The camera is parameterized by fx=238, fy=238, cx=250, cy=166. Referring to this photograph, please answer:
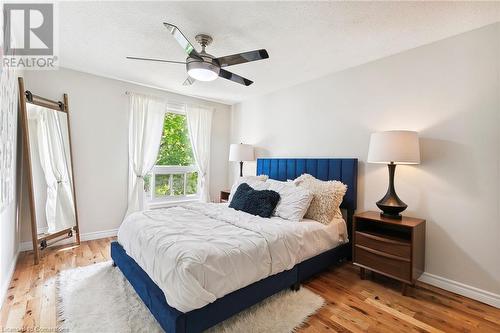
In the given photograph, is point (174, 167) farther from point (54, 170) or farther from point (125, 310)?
point (125, 310)

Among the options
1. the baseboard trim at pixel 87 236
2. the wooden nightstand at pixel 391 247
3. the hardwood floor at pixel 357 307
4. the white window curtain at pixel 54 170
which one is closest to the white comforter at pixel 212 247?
the wooden nightstand at pixel 391 247

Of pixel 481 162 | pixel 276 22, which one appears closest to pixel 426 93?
pixel 481 162

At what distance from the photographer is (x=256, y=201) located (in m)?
2.84

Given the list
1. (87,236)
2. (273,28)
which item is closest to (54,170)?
(87,236)

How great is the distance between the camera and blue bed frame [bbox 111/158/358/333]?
154cm

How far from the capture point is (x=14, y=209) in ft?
8.57

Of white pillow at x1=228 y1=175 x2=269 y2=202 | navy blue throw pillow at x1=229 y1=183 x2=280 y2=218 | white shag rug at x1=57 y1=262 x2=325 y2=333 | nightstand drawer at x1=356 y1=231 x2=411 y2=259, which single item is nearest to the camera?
white shag rug at x1=57 y1=262 x2=325 y2=333

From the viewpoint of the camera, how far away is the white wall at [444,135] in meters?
2.16

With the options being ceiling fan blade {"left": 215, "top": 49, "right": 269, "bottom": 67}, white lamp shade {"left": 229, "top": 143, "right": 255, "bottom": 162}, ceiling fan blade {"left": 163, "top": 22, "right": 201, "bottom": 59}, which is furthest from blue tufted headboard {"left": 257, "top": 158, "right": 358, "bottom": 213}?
ceiling fan blade {"left": 163, "top": 22, "right": 201, "bottom": 59}

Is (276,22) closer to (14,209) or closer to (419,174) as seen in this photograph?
(419,174)

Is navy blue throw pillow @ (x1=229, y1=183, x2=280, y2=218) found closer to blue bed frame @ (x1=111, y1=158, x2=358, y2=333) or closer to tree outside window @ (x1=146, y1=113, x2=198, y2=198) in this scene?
blue bed frame @ (x1=111, y1=158, x2=358, y2=333)

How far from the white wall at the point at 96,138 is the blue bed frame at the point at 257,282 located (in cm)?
135

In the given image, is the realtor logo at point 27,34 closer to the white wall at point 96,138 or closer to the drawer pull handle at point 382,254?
the white wall at point 96,138

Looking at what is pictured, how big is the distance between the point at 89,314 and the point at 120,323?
1.00 feet
